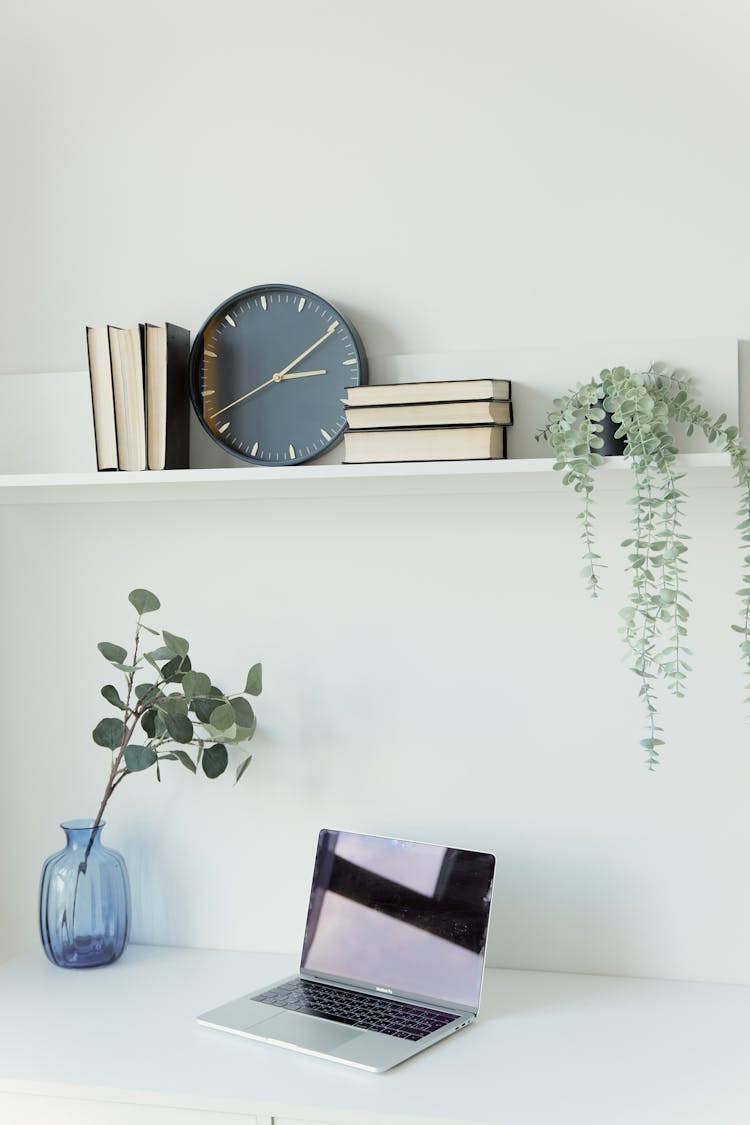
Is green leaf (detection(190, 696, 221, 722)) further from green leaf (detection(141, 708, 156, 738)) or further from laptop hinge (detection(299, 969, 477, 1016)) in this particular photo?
laptop hinge (detection(299, 969, 477, 1016))

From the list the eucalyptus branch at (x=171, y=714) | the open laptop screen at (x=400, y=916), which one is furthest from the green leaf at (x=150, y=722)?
the open laptop screen at (x=400, y=916)

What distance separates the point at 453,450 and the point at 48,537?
0.75m

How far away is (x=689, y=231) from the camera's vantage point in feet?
5.36

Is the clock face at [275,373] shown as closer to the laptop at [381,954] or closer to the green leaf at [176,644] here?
the green leaf at [176,644]

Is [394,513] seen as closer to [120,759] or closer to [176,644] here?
[176,644]

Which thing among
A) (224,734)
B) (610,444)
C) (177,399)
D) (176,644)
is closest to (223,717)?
(224,734)

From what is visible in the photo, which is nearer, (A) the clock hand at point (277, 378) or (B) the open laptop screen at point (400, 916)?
(B) the open laptop screen at point (400, 916)

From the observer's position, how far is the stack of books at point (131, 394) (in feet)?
5.48

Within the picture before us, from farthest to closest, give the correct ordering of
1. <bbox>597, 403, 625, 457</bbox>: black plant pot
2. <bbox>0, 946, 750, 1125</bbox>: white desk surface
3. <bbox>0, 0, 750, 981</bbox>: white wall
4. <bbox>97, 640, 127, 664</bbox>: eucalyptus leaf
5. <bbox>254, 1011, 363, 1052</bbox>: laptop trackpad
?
<bbox>97, 640, 127, 664</bbox>: eucalyptus leaf, <bbox>0, 0, 750, 981</bbox>: white wall, <bbox>597, 403, 625, 457</bbox>: black plant pot, <bbox>254, 1011, 363, 1052</bbox>: laptop trackpad, <bbox>0, 946, 750, 1125</bbox>: white desk surface

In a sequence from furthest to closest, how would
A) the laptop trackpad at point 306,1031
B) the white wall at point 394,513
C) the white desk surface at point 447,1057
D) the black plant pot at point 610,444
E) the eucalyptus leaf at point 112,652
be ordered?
the eucalyptus leaf at point 112,652, the white wall at point 394,513, the black plant pot at point 610,444, the laptop trackpad at point 306,1031, the white desk surface at point 447,1057

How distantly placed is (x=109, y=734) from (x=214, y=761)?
0.17 metres

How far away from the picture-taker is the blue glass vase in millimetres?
1738

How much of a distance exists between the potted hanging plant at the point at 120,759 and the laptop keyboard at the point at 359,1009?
31 cm

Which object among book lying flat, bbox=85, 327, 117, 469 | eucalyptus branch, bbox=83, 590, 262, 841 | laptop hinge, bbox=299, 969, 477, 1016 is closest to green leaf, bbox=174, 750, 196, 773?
eucalyptus branch, bbox=83, 590, 262, 841
